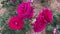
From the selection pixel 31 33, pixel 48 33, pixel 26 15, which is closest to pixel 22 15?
pixel 26 15

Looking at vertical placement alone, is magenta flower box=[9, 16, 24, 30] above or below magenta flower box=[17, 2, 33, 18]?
below

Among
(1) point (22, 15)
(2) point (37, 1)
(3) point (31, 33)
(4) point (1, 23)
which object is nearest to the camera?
(1) point (22, 15)

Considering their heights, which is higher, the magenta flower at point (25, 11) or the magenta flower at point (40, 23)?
the magenta flower at point (25, 11)

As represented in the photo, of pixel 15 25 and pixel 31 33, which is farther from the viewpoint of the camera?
pixel 31 33

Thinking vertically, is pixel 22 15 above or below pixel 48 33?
above

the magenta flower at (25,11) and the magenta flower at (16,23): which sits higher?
the magenta flower at (25,11)

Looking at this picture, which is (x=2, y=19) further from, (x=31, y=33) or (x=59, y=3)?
(x=59, y=3)

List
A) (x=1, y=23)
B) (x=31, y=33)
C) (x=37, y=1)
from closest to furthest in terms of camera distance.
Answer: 1. (x=1, y=23)
2. (x=31, y=33)
3. (x=37, y=1)

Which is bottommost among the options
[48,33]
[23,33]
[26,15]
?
[48,33]

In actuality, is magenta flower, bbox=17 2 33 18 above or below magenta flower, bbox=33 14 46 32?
above
